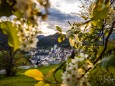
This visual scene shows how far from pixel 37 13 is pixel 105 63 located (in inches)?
14.5

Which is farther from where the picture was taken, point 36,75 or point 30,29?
point 36,75

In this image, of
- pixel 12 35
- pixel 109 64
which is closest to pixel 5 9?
pixel 12 35

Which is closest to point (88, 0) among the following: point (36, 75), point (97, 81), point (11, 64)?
point (97, 81)

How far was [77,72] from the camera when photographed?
967 mm

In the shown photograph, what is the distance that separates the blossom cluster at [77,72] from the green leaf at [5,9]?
329 millimetres

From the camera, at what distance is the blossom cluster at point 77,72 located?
0.93 metres

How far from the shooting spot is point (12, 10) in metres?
0.67

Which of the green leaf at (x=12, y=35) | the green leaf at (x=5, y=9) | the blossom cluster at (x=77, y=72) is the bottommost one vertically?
the blossom cluster at (x=77, y=72)

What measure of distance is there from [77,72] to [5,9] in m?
0.38

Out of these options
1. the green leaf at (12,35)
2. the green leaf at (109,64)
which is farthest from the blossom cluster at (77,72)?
the green leaf at (12,35)

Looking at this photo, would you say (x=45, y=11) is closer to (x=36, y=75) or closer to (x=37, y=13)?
(x=37, y=13)

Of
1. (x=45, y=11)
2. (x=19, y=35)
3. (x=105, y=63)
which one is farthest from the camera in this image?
(x=105, y=63)

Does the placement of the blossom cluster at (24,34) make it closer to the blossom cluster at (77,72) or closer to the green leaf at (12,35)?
the green leaf at (12,35)

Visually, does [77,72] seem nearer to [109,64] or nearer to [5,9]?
[109,64]
